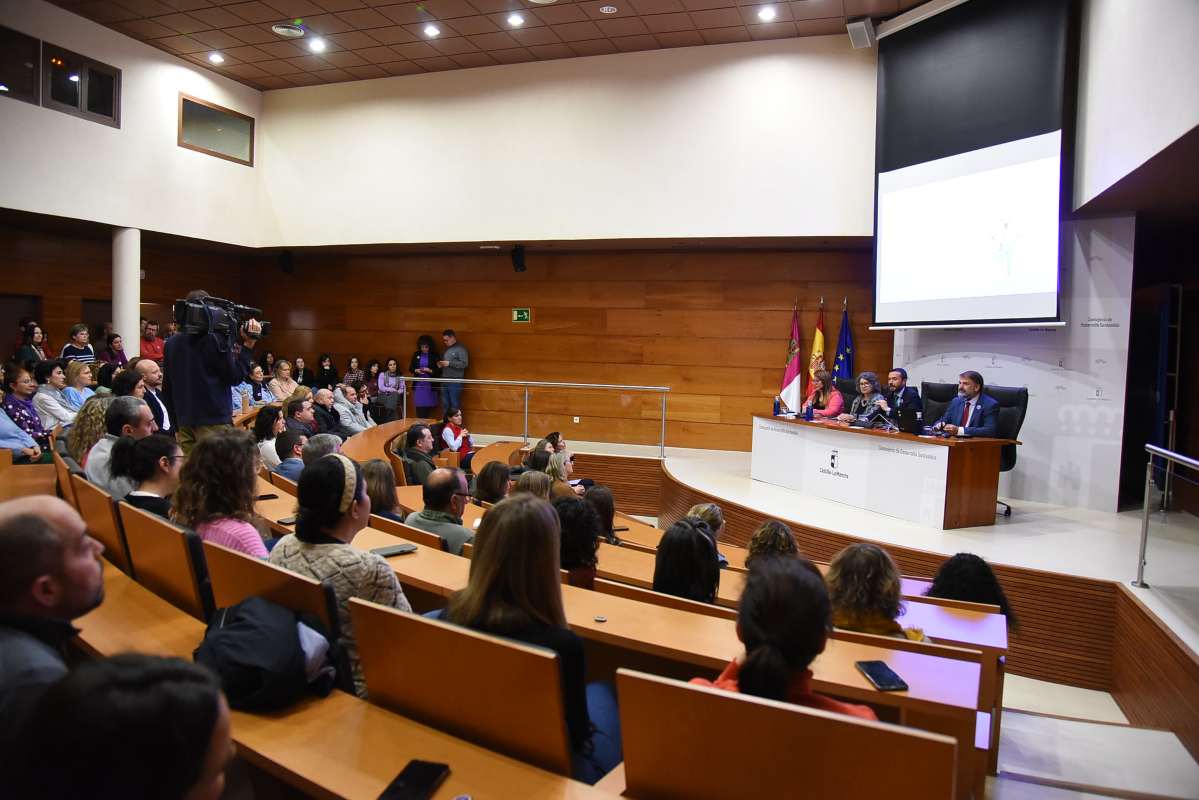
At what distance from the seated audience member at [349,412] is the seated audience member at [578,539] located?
6160mm

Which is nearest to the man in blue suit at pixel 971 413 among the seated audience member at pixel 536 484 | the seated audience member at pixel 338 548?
the seated audience member at pixel 536 484

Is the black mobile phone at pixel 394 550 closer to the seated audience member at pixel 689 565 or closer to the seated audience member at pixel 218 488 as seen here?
the seated audience member at pixel 218 488

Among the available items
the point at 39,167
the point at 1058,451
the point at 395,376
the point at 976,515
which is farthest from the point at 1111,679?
the point at 39,167

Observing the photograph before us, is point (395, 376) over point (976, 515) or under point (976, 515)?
over

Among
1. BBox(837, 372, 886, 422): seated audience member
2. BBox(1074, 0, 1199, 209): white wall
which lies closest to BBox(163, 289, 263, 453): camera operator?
BBox(837, 372, 886, 422): seated audience member

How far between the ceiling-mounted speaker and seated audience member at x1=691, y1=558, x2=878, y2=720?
738 cm

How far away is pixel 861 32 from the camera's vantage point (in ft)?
24.1

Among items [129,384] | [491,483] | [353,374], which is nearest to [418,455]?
[491,483]

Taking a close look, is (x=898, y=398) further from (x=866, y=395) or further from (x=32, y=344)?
(x=32, y=344)

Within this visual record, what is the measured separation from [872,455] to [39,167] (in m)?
8.49

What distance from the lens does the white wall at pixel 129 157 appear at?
24.3 ft

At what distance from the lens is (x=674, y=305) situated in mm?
9477

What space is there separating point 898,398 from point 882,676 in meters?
5.33

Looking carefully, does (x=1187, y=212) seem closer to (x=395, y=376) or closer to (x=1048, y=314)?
(x=1048, y=314)
